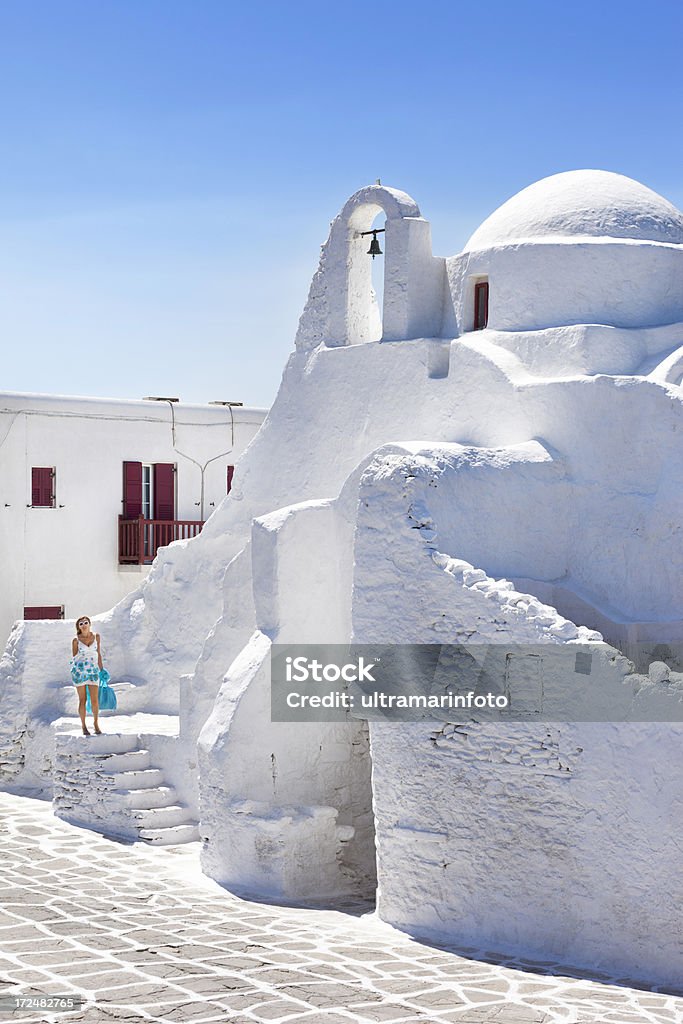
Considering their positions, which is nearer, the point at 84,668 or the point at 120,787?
the point at 120,787

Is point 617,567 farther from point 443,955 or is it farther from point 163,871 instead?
point 163,871

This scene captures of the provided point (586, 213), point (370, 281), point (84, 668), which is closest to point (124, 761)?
point (84, 668)

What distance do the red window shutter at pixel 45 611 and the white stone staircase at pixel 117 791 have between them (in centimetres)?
662

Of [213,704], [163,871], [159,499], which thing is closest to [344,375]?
[213,704]

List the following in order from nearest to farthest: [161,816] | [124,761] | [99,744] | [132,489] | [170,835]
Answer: [170,835]
[161,816]
[124,761]
[99,744]
[132,489]

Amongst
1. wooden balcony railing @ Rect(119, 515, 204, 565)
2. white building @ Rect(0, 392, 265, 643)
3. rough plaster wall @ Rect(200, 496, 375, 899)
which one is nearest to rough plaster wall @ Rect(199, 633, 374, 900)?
rough plaster wall @ Rect(200, 496, 375, 899)

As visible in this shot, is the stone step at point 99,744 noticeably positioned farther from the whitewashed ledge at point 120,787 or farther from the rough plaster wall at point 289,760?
the rough plaster wall at point 289,760

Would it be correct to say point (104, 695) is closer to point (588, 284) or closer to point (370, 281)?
point (370, 281)

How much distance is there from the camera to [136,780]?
1511 cm

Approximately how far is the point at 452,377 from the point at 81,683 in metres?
5.59

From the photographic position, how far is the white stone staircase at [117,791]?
48.3 feet

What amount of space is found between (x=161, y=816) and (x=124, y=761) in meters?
0.87

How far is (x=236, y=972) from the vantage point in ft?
33.1

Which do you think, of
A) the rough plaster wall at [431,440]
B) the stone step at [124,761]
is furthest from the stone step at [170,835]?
the rough plaster wall at [431,440]
